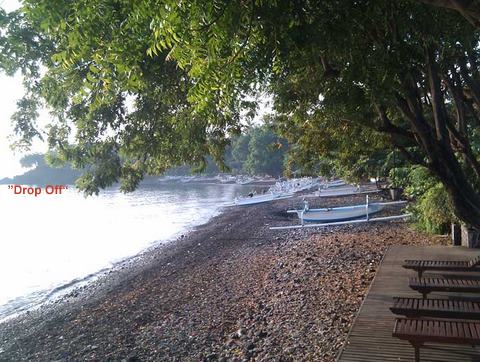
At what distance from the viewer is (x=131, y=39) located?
12.1ft

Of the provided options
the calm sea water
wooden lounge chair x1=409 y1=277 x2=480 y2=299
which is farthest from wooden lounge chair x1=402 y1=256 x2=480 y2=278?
the calm sea water

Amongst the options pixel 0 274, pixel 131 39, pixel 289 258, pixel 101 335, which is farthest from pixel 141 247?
pixel 131 39

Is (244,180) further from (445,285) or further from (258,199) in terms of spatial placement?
(445,285)

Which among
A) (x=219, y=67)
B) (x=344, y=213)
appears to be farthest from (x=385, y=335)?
(x=344, y=213)

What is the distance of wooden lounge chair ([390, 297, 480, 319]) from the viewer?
505 centimetres

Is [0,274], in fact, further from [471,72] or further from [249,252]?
[471,72]

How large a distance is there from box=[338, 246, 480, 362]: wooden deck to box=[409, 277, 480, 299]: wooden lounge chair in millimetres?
558

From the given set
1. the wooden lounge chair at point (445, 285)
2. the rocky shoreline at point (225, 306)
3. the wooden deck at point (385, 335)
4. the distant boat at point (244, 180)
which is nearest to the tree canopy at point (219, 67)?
the wooden lounge chair at point (445, 285)

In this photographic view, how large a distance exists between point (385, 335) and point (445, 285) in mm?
1166

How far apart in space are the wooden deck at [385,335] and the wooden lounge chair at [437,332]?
54 cm

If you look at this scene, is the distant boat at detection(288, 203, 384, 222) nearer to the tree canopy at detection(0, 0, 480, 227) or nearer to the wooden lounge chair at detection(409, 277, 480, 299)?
the tree canopy at detection(0, 0, 480, 227)

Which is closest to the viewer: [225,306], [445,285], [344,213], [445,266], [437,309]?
[437,309]

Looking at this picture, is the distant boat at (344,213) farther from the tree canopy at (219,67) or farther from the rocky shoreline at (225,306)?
the tree canopy at (219,67)

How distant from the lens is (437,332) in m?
4.37
